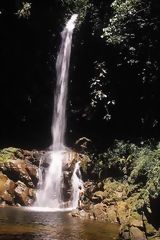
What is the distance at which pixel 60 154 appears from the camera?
20031 millimetres

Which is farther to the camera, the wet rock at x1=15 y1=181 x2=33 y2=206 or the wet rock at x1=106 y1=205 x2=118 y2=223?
the wet rock at x1=15 y1=181 x2=33 y2=206

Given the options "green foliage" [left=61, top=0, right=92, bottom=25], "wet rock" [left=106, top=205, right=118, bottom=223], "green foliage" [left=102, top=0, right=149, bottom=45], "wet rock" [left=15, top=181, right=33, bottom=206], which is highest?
"green foliage" [left=61, top=0, right=92, bottom=25]

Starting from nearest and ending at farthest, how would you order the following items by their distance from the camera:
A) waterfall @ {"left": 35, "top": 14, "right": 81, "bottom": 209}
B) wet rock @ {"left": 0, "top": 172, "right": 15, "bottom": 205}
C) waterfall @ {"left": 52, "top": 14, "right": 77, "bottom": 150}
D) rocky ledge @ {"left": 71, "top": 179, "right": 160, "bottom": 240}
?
rocky ledge @ {"left": 71, "top": 179, "right": 160, "bottom": 240} → wet rock @ {"left": 0, "top": 172, "right": 15, "bottom": 205} → waterfall @ {"left": 35, "top": 14, "right": 81, "bottom": 209} → waterfall @ {"left": 52, "top": 14, "right": 77, "bottom": 150}

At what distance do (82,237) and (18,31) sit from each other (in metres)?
14.1

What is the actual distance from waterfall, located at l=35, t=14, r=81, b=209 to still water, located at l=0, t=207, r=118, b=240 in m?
2.69

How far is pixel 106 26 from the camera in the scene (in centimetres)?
2059

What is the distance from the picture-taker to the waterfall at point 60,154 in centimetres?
1867

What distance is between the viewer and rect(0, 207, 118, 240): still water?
38.7ft

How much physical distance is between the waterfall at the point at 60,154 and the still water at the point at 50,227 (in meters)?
2.69

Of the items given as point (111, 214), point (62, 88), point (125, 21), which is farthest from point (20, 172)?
point (125, 21)

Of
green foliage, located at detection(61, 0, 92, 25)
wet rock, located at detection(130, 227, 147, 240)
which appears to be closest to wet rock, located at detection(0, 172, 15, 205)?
wet rock, located at detection(130, 227, 147, 240)

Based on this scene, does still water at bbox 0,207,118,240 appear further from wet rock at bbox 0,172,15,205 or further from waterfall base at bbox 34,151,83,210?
waterfall base at bbox 34,151,83,210

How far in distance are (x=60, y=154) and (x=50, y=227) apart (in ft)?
23.4

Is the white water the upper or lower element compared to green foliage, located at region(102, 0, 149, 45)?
lower
